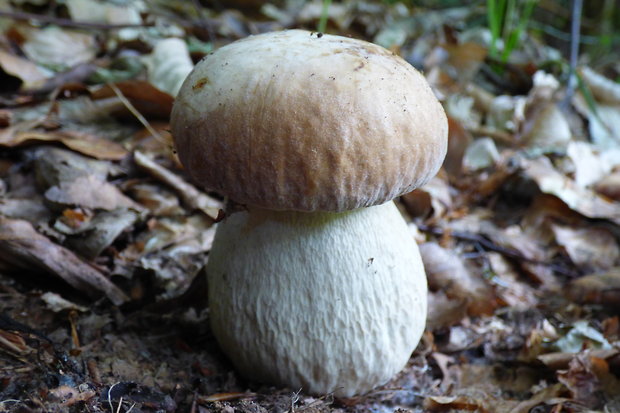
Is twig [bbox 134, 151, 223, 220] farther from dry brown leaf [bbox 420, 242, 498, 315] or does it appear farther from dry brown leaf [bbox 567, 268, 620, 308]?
dry brown leaf [bbox 567, 268, 620, 308]

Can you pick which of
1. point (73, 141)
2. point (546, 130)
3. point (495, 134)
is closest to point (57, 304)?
point (73, 141)

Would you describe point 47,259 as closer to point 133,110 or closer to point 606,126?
point 133,110

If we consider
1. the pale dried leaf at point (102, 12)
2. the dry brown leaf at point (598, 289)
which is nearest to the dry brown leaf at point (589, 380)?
the dry brown leaf at point (598, 289)

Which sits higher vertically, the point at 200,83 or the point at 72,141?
the point at 200,83

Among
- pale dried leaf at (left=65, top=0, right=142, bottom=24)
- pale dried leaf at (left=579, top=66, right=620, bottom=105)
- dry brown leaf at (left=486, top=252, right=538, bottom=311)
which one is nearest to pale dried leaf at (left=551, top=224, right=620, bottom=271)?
dry brown leaf at (left=486, top=252, right=538, bottom=311)

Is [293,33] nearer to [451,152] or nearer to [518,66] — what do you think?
[451,152]

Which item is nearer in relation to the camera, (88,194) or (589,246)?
(88,194)

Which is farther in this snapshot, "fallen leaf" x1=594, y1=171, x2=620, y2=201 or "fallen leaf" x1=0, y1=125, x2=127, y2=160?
"fallen leaf" x1=594, y1=171, x2=620, y2=201

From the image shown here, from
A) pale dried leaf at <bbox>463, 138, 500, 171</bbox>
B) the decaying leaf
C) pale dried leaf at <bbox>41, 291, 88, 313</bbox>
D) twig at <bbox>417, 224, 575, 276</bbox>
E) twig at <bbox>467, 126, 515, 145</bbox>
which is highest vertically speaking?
the decaying leaf

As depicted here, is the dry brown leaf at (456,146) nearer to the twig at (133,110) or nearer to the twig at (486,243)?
the twig at (486,243)
